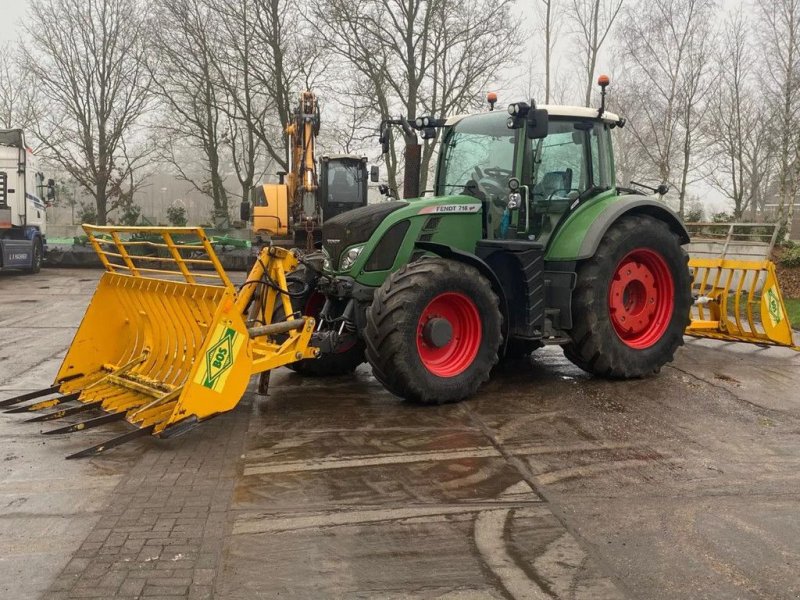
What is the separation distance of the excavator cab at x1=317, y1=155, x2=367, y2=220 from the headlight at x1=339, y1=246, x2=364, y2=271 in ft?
42.3

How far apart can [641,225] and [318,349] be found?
342cm

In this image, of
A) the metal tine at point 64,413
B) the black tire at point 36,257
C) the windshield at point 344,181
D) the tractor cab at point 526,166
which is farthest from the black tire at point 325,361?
the black tire at point 36,257

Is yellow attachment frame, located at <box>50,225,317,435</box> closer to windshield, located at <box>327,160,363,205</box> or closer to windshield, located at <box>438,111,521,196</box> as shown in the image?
windshield, located at <box>438,111,521,196</box>

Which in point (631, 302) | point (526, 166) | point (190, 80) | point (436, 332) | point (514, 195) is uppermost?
point (190, 80)

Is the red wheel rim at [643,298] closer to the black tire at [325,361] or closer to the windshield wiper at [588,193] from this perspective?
the windshield wiper at [588,193]

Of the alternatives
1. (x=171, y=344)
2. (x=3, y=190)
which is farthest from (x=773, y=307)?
(x=3, y=190)

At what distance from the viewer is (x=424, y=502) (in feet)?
12.3

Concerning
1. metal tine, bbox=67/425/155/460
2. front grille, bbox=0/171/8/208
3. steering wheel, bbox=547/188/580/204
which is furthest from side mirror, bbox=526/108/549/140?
front grille, bbox=0/171/8/208

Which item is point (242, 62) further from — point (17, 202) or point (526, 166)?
point (526, 166)

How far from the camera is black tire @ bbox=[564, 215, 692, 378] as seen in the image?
6.27 meters

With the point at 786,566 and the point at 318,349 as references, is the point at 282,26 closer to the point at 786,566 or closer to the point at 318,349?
the point at 318,349

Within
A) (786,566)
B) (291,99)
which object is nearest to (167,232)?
(786,566)

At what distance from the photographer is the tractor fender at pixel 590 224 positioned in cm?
615

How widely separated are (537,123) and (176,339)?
11.5 feet
